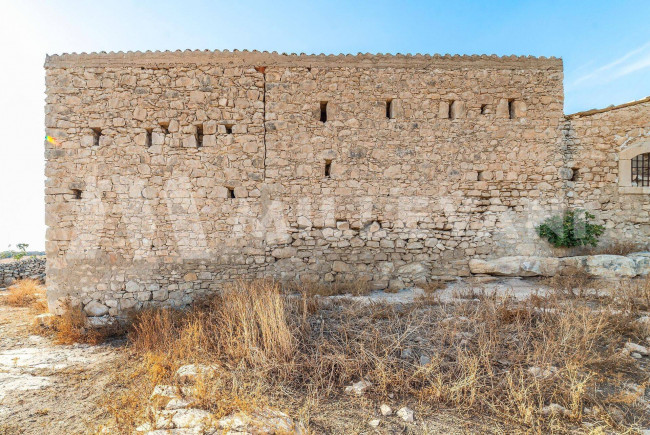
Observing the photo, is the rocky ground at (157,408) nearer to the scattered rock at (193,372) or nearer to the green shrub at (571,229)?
the scattered rock at (193,372)

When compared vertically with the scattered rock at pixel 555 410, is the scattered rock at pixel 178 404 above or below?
below

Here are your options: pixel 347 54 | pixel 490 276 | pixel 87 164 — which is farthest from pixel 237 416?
pixel 347 54

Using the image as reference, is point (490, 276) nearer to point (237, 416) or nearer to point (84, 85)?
point (237, 416)

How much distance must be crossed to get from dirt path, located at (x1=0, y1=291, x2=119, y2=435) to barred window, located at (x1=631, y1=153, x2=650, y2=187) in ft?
36.3

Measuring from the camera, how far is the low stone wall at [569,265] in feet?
20.8

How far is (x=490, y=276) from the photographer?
708 cm

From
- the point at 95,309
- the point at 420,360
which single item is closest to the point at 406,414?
Result: the point at 420,360

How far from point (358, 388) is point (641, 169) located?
348 inches

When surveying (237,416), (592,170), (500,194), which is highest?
(592,170)

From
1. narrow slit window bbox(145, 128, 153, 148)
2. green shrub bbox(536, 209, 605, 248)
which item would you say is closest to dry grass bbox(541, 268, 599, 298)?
green shrub bbox(536, 209, 605, 248)

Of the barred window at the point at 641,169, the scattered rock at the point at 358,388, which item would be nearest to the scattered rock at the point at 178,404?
the scattered rock at the point at 358,388

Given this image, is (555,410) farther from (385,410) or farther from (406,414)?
(385,410)

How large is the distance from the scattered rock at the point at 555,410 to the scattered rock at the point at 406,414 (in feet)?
3.91

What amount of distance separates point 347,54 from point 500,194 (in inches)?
187
